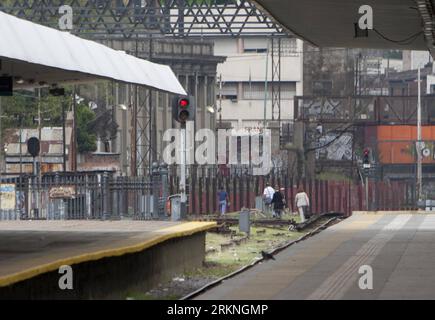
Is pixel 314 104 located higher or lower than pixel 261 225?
higher

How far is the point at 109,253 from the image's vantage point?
62.9 feet

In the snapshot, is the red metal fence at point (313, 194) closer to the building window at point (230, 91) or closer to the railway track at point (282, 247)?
the railway track at point (282, 247)

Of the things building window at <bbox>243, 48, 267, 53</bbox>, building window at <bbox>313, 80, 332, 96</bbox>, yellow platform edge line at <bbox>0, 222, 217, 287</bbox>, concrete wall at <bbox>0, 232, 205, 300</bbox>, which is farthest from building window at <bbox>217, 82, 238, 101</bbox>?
concrete wall at <bbox>0, 232, 205, 300</bbox>

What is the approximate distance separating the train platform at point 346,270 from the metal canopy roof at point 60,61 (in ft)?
13.3

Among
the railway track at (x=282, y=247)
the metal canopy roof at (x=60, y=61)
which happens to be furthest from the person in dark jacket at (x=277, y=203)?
the metal canopy roof at (x=60, y=61)

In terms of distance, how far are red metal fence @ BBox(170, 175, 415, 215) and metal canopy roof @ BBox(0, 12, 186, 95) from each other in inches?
1459

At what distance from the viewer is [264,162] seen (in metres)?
85.2

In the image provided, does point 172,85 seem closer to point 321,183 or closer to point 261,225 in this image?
point 261,225

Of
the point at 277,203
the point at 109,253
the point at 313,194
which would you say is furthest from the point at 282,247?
the point at 313,194

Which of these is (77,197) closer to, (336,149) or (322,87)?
(336,149)

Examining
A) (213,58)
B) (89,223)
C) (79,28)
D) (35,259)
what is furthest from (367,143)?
(35,259)

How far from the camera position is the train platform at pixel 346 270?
20109mm

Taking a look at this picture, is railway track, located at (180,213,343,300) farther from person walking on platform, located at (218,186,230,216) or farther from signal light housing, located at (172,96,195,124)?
person walking on platform, located at (218,186,230,216)
